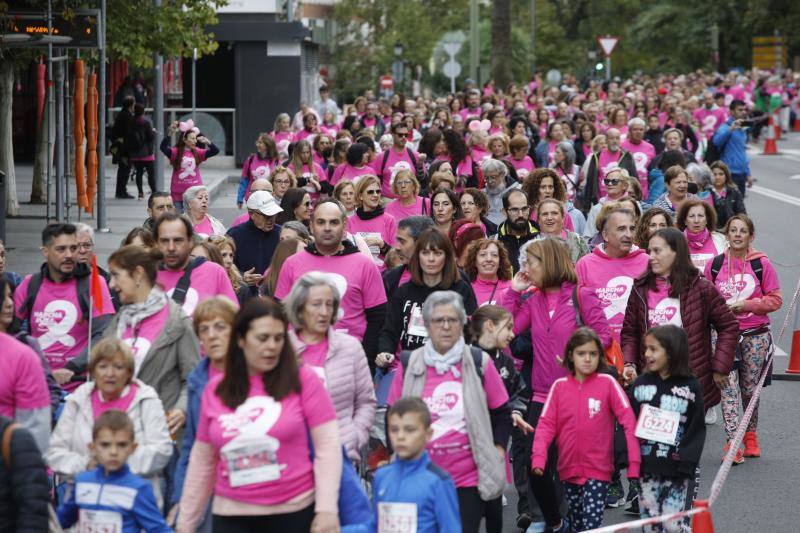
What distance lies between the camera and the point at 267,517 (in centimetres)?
574

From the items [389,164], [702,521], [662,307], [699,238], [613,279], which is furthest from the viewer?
[389,164]

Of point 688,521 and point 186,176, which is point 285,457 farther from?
point 186,176

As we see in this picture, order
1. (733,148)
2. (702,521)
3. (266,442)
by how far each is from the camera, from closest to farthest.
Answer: (266,442), (702,521), (733,148)

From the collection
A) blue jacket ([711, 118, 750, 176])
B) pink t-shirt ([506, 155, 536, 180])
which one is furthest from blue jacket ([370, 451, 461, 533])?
blue jacket ([711, 118, 750, 176])

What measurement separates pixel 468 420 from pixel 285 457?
57.2 inches

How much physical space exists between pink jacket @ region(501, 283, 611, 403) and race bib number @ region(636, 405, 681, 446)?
68cm

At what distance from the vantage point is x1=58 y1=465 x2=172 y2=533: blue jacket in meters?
6.33

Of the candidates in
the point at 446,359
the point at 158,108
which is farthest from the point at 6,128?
the point at 446,359

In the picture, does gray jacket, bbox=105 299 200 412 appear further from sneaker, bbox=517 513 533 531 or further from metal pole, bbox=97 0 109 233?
metal pole, bbox=97 0 109 233

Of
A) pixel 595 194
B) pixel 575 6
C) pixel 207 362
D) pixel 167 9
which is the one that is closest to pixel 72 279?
pixel 207 362

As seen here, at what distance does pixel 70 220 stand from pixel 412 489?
709 inches

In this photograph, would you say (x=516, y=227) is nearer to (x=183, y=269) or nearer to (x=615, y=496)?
(x=615, y=496)

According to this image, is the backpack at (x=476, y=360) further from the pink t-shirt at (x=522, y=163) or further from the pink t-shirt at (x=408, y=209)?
the pink t-shirt at (x=522, y=163)

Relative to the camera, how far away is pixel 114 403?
6.66 metres
